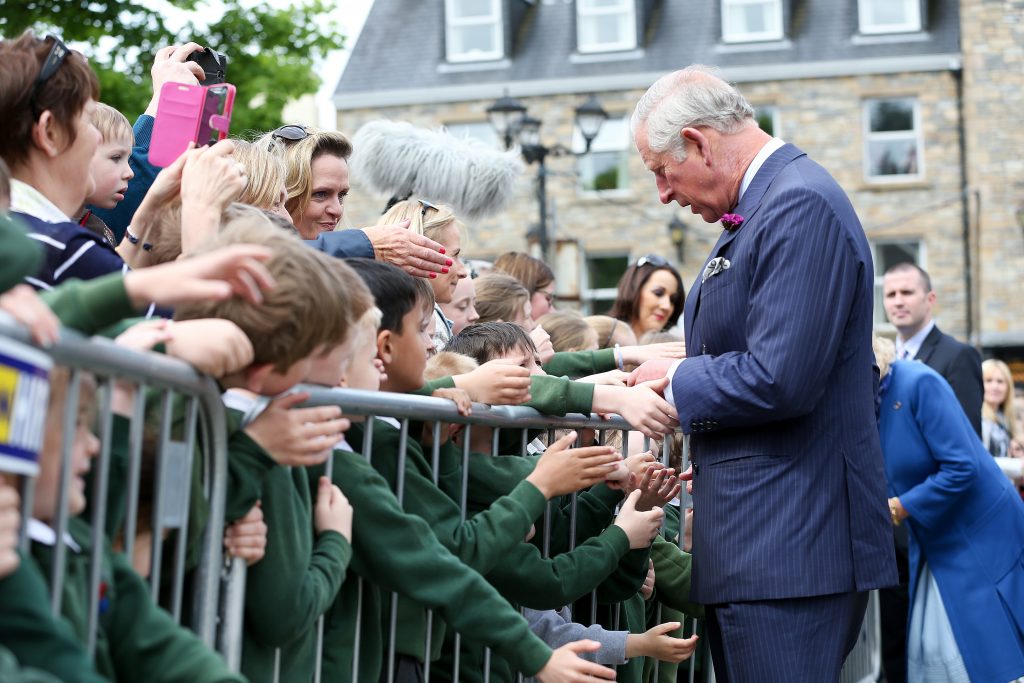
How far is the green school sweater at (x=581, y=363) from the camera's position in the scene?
5.68 m

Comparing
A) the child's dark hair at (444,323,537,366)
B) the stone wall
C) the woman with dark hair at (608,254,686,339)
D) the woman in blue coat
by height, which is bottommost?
the woman in blue coat

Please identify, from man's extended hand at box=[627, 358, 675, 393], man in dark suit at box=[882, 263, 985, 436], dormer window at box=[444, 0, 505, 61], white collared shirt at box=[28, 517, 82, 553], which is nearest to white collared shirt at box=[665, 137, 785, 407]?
man's extended hand at box=[627, 358, 675, 393]

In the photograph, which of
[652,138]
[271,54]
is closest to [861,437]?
[652,138]

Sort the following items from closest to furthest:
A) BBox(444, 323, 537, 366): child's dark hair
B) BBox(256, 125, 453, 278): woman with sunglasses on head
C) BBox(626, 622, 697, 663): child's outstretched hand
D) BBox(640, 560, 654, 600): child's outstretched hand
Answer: BBox(626, 622, 697, 663): child's outstretched hand, BBox(444, 323, 537, 366): child's dark hair, BBox(640, 560, 654, 600): child's outstretched hand, BBox(256, 125, 453, 278): woman with sunglasses on head

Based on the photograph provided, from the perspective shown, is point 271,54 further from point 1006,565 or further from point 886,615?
point 1006,565

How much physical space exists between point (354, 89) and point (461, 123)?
229 cm

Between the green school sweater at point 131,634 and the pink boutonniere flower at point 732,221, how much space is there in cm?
216

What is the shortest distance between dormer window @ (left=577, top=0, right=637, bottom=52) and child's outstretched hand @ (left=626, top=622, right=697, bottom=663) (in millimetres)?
24161

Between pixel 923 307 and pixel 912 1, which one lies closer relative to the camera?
pixel 923 307

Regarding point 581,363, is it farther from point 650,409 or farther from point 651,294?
point 651,294

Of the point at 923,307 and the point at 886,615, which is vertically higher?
the point at 923,307

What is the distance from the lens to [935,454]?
6836mm

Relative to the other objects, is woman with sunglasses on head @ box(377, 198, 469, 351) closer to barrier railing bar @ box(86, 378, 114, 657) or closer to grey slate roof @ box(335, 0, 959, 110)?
barrier railing bar @ box(86, 378, 114, 657)

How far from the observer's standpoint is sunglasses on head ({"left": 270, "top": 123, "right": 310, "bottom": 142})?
5066 millimetres
